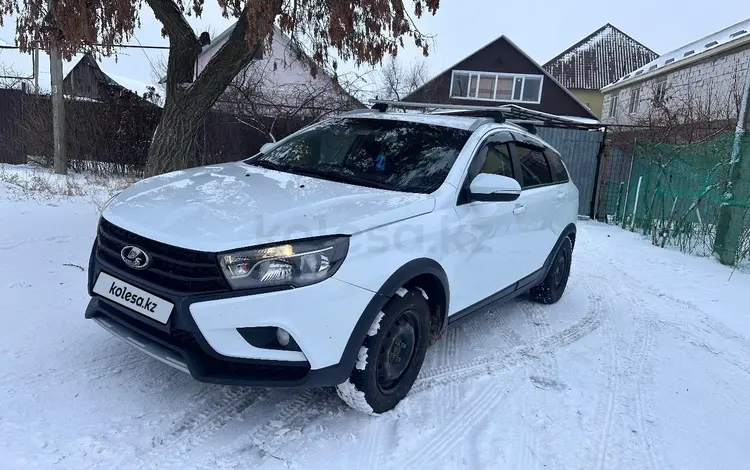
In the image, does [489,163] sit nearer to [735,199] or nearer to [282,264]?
[282,264]

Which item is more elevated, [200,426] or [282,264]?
[282,264]

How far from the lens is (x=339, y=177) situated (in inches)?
134

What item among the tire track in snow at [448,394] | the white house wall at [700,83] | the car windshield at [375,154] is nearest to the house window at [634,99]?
the white house wall at [700,83]

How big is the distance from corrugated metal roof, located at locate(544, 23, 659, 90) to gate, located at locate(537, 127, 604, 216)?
83.1ft

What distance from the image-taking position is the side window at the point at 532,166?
171 inches

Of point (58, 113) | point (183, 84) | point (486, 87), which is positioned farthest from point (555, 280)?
point (486, 87)

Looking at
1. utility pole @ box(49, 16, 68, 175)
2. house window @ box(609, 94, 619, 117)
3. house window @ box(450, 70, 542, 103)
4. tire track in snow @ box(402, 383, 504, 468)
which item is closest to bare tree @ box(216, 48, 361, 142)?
utility pole @ box(49, 16, 68, 175)

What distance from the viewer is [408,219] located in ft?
9.32

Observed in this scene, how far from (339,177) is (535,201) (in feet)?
6.15

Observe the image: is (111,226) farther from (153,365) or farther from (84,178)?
(84,178)

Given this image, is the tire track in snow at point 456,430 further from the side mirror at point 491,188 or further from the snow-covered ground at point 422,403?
Answer: the side mirror at point 491,188

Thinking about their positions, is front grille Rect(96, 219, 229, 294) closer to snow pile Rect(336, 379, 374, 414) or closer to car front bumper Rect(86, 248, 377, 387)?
car front bumper Rect(86, 248, 377, 387)

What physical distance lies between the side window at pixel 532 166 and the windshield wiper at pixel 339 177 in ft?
5.20

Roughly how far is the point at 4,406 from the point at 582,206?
1177 cm
